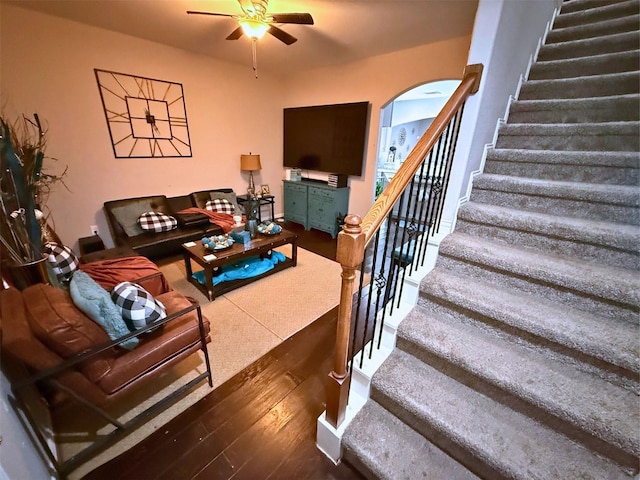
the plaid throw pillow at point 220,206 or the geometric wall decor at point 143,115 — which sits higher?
the geometric wall decor at point 143,115

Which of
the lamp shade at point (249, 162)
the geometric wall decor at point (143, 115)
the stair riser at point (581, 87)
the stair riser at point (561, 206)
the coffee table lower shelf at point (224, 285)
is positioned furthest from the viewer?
the lamp shade at point (249, 162)

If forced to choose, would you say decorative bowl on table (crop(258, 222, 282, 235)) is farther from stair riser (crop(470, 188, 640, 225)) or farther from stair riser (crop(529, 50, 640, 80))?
stair riser (crop(529, 50, 640, 80))

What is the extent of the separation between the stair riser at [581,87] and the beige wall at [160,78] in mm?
1156

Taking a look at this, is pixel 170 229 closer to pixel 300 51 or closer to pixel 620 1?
pixel 300 51

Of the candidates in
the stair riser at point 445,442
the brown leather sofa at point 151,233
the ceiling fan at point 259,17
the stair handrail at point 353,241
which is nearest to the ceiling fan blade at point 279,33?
the ceiling fan at point 259,17

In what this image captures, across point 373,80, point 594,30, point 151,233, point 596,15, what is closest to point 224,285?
point 151,233

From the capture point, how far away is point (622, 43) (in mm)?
2041

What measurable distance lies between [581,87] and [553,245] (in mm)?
1471

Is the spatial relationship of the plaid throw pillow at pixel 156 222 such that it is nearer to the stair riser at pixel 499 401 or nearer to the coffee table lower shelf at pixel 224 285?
the coffee table lower shelf at pixel 224 285

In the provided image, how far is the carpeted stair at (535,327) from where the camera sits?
1.01 metres

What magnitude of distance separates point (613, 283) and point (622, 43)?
2.24m

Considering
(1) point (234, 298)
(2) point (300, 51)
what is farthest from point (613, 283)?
(2) point (300, 51)

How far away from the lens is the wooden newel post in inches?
36.8

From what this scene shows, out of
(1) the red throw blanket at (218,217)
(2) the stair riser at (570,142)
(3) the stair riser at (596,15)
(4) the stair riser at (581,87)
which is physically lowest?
(1) the red throw blanket at (218,217)
